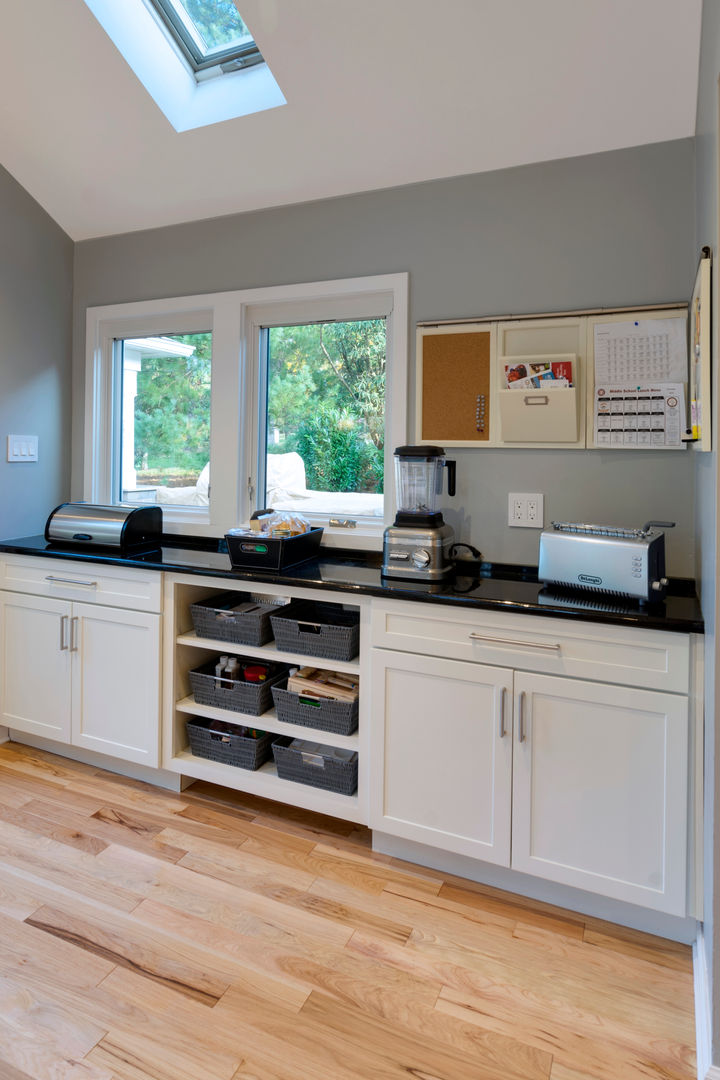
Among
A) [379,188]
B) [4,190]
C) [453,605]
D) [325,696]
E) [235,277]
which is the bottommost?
[325,696]

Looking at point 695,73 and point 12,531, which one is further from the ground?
point 695,73

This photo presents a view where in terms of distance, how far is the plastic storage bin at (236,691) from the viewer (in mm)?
2344

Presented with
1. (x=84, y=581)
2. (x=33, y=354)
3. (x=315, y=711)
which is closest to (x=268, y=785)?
(x=315, y=711)

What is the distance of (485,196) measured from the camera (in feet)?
7.69

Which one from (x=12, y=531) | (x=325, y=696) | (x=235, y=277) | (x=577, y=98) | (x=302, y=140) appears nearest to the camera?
(x=577, y=98)

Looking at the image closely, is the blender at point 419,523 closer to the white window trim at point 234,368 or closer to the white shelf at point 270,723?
the white window trim at point 234,368

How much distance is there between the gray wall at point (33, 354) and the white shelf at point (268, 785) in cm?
142

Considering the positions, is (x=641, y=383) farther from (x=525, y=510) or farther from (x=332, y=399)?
(x=332, y=399)

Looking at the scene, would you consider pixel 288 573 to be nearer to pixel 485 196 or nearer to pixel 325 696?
pixel 325 696

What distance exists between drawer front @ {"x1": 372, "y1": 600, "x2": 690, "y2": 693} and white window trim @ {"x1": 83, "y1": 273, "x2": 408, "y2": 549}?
25.4 inches

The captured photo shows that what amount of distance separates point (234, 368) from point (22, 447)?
1.06 meters

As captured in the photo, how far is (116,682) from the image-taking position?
252cm

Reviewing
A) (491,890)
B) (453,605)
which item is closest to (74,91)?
(453,605)

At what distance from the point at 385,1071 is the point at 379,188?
269 cm
